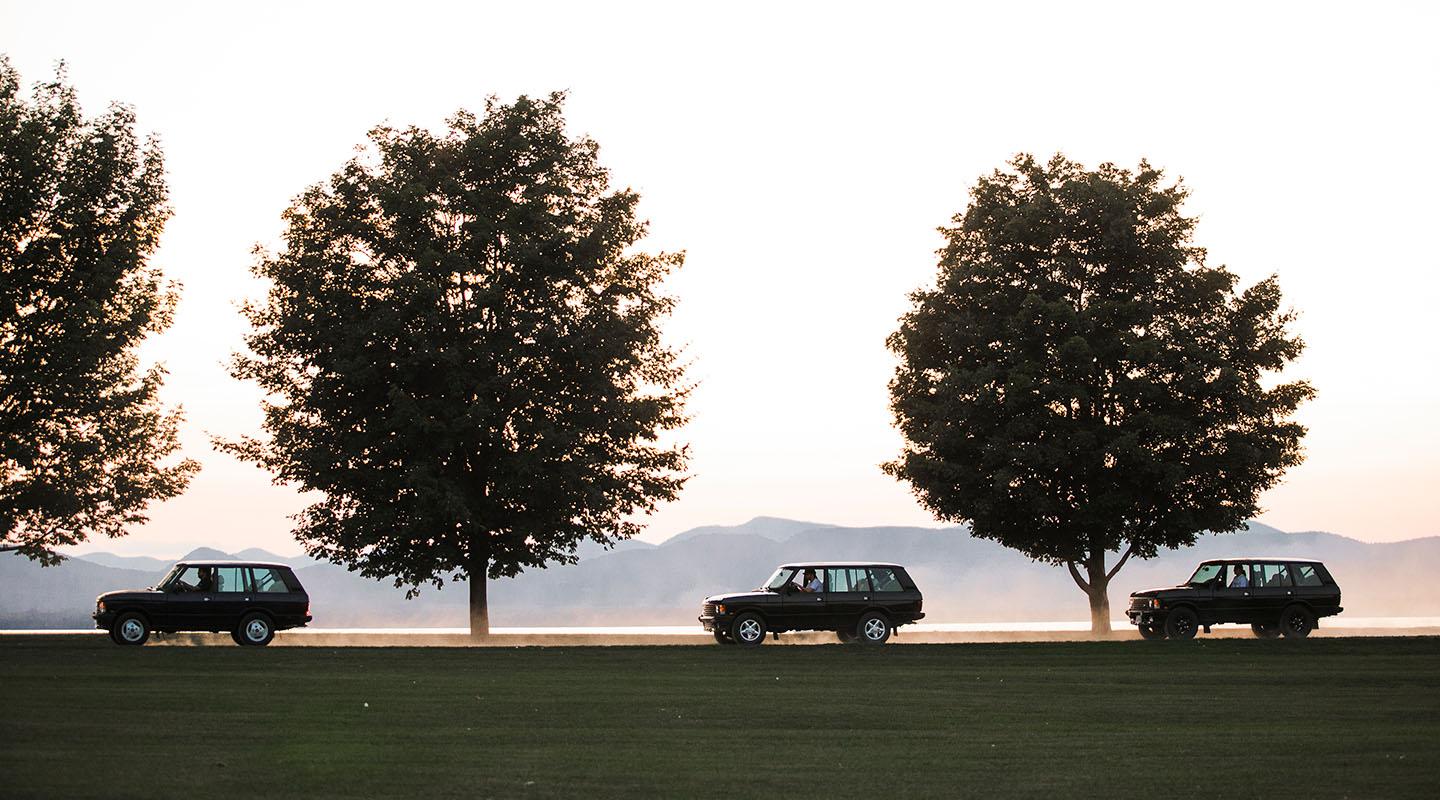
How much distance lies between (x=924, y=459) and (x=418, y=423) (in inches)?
532

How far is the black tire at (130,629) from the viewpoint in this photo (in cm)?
3534

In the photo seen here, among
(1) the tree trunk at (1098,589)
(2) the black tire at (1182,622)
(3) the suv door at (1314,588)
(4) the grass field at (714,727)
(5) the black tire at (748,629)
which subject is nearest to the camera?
(4) the grass field at (714,727)

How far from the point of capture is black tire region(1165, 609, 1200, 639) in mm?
38812

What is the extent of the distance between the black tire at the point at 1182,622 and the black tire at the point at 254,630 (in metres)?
21.4

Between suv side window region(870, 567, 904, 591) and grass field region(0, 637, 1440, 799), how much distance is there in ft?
24.8

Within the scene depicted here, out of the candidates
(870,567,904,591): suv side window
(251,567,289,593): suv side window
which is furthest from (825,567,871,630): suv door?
(251,567,289,593): suv side window

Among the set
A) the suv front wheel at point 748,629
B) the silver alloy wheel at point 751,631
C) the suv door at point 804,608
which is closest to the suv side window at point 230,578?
the suv front wheel at point 748,629

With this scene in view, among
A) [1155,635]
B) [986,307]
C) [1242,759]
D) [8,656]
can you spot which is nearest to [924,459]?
[986,307]

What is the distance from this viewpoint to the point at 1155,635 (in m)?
40.0

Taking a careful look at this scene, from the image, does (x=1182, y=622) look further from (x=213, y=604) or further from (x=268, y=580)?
(x=213, y=604)

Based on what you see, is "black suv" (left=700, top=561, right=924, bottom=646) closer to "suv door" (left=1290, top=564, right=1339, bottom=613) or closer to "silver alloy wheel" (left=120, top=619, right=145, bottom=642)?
"suv door" (left=1290, top=564, right=1339, bottom=613)

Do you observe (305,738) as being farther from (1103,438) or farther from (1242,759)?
(1103,438)

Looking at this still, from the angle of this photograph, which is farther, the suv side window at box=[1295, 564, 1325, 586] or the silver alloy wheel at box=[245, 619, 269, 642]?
the suv side window at box=[1295, 564, 1325, 586]

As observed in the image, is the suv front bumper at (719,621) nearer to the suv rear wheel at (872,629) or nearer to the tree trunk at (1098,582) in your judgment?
the suv rear wheel at (872,629)
